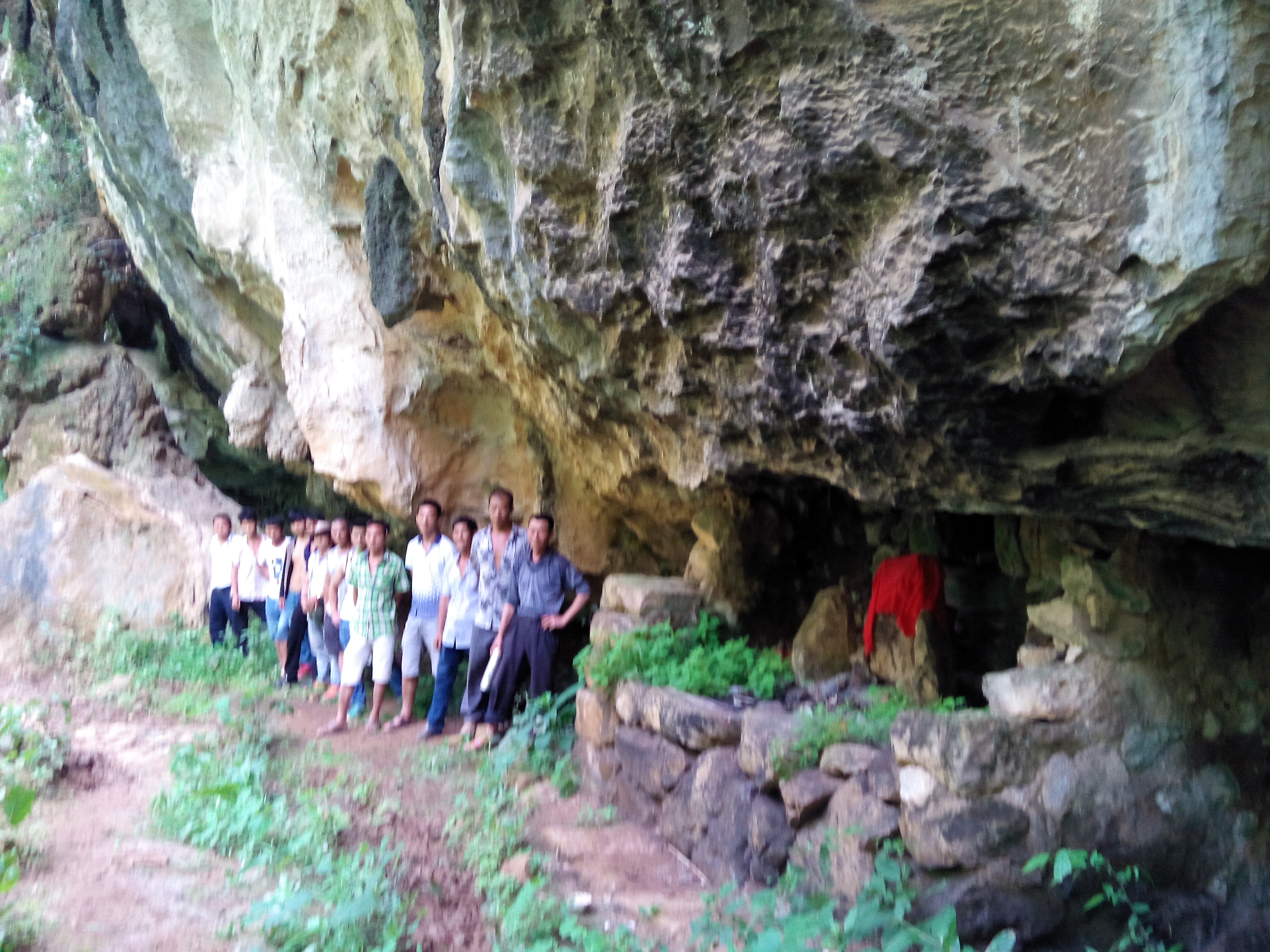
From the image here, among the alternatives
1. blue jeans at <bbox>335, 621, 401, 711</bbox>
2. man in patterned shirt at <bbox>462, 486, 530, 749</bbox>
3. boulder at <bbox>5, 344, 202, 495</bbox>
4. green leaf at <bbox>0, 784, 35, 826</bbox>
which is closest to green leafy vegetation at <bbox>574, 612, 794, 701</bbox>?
man in patterned shirt at <bbox>462, 486, 530, 749</bbox>

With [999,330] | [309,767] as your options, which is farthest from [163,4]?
[999,330]

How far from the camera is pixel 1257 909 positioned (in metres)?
3.00

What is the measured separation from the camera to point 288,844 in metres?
3.88

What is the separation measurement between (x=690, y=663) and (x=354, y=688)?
9.25 ft

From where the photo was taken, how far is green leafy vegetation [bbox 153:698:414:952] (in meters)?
3.07

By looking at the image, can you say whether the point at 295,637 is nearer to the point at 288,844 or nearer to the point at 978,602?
the point at 288,844

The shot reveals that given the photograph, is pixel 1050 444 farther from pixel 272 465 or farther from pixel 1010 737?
pixel 272 465

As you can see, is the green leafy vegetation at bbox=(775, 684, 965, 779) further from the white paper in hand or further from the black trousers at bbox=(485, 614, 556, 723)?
the white paper in hand

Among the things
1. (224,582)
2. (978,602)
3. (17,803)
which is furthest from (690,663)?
(224,582)

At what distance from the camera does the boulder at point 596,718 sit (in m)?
4.98

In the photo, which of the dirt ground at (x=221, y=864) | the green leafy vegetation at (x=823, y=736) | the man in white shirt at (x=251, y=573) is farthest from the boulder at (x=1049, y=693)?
the man in white shirt at (x=251, y=573)

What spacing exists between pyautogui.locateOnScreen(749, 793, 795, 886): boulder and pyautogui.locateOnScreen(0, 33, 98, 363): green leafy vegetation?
1074 cm

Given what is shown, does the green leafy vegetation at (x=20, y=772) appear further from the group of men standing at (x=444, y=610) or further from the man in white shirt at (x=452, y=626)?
the man in white shirt at (x=452, y=626)

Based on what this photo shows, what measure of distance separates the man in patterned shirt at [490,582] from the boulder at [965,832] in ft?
10.4
